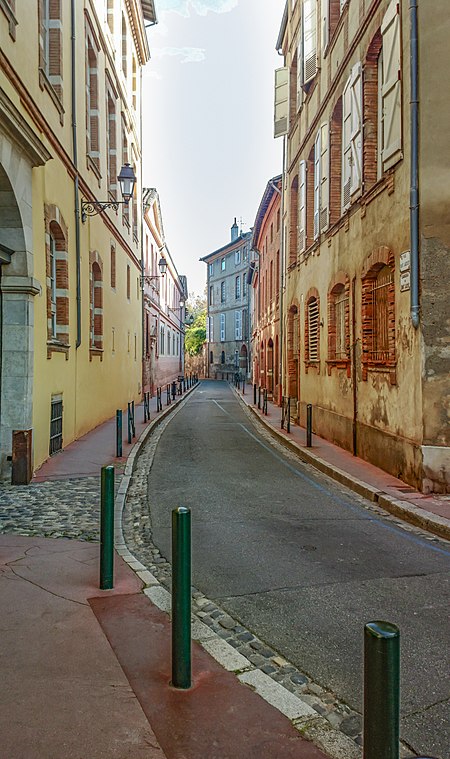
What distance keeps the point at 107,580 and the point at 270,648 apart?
1.42 m

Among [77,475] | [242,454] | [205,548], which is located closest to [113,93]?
[242,454]

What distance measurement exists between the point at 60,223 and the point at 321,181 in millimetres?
6575

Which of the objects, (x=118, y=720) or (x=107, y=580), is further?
(x=107, y=580)

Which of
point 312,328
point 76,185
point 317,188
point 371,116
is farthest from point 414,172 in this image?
point 312,328

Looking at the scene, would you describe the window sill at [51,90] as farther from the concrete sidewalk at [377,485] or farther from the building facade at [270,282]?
the building facade at [270,282]

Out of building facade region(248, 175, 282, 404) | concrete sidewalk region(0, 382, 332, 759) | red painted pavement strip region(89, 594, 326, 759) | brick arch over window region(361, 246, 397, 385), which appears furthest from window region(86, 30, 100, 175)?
red painted pavement strip region(89, 594, 326, 759)

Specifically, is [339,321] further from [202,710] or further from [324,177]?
[202,710]

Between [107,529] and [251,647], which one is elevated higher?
[107,529]

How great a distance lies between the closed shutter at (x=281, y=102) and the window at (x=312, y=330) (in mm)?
7598

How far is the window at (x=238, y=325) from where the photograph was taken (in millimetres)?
57781

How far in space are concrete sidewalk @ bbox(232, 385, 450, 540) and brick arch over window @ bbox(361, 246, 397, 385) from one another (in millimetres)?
1497

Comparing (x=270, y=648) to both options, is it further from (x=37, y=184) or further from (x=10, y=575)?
(x=37, y=184)

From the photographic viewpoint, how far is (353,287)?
1145 centimetres

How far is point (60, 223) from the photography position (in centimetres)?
1083
